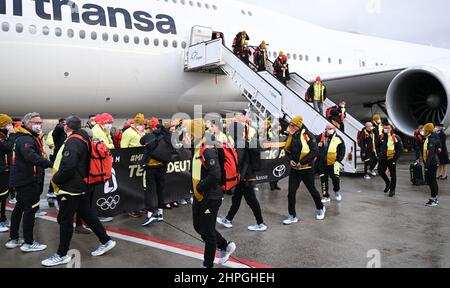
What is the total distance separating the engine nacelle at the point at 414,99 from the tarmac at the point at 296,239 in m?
4.94

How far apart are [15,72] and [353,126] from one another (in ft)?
28.3

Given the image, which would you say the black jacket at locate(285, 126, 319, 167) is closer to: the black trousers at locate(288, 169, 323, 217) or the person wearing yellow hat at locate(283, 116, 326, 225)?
the person wearing yellow hat at locate(283, 116, 326, 225)

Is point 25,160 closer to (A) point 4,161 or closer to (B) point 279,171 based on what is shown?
(A) point 4,161

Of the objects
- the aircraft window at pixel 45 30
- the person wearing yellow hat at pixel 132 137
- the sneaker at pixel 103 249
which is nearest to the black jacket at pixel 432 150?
the person wearing yellow hat at pixel 132 137

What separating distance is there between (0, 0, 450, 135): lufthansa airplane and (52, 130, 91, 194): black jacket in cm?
575

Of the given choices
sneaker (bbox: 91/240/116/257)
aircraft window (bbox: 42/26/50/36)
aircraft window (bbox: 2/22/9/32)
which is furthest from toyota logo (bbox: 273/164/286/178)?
aircraft window (bbox: 2/22/9/32)

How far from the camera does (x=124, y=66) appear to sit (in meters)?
10.4

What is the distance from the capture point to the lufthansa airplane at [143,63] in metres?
9.18

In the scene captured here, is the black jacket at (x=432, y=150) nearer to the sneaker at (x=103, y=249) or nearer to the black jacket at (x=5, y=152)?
the sneaker at (x=103, y=249)

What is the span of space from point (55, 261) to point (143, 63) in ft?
23.6

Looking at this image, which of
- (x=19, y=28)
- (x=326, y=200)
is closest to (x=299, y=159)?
(x=326, y=200)

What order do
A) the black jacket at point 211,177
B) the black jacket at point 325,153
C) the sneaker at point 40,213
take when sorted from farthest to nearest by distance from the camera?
the black jacket at point 325,153
the sneaker at point 40,213
the black jacket at point 211,177
